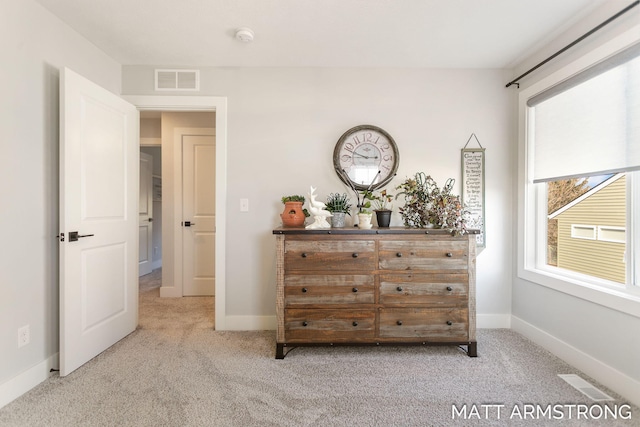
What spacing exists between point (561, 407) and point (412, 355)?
34.5 inches

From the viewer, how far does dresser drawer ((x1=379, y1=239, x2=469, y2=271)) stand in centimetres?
218

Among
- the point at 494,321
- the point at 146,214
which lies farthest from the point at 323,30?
the point at 146,214

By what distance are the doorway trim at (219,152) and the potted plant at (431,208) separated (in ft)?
5.31

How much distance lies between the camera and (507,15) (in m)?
1.94

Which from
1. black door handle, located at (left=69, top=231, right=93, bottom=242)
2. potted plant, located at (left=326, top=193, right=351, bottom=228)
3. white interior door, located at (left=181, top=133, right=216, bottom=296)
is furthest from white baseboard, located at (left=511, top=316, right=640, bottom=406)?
black door handle, located at (left=69, top=231, right=93, bottom=242)

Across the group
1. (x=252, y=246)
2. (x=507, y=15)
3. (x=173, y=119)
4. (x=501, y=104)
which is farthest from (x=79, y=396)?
(x=501, y=104)

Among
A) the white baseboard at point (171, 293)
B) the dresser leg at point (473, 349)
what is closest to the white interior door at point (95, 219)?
the white baseboard at point (171, 293)

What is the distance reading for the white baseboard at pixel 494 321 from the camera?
2.70 metres

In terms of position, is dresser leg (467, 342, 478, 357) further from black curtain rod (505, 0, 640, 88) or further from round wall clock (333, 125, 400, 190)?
black curtain rod (505, 0, 640, 88)

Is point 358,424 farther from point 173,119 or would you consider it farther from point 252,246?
point 173,119

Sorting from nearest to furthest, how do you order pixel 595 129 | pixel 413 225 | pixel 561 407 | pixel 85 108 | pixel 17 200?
1. pixel 561 407
2. pixel 17 200
3. pixel 595 129
4. pixel 85 108
5. pixel 413 225

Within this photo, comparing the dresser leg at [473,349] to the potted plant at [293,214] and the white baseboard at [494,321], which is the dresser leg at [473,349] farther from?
the potted plant at [293,214]

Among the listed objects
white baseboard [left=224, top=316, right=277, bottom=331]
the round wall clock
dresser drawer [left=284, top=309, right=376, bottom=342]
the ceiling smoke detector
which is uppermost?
the ceiling smoke detector

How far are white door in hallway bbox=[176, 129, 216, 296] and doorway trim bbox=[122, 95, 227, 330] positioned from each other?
1054mm
